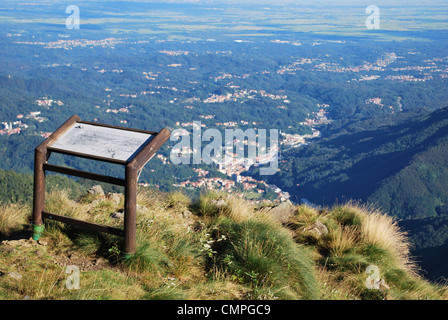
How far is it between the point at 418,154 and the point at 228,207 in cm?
8140

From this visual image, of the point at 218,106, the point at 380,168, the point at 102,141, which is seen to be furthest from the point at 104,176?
the point at 218,106

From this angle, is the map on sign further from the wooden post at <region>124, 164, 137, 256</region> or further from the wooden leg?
the wooden post at <region>124, 164, 137, 256</region>

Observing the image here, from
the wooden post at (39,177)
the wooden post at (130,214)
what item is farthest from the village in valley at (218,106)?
the wooden post at (130,214)

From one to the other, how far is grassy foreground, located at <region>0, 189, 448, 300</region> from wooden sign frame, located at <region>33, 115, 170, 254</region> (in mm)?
254

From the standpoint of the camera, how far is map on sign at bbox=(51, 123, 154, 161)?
4383 millimetres

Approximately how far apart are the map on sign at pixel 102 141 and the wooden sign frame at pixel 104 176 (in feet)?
0.05

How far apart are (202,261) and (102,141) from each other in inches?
70.5

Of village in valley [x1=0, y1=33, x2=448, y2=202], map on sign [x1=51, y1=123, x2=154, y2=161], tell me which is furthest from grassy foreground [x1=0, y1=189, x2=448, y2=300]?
village in valley [x1=0, y1=33, x2=448, y2=202]

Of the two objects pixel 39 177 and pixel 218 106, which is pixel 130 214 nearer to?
pixel 39 177

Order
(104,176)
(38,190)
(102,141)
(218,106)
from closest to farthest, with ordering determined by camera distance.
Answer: (104,176) < (102,141) < (38,190) < (218,106)

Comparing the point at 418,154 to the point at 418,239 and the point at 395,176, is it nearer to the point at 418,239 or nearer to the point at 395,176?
the point at 395,176

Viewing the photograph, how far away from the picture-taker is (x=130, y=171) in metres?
4.19

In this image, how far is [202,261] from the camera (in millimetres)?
4816

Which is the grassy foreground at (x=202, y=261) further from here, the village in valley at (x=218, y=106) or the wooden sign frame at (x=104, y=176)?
the village in valley at (x=218, y=106)
